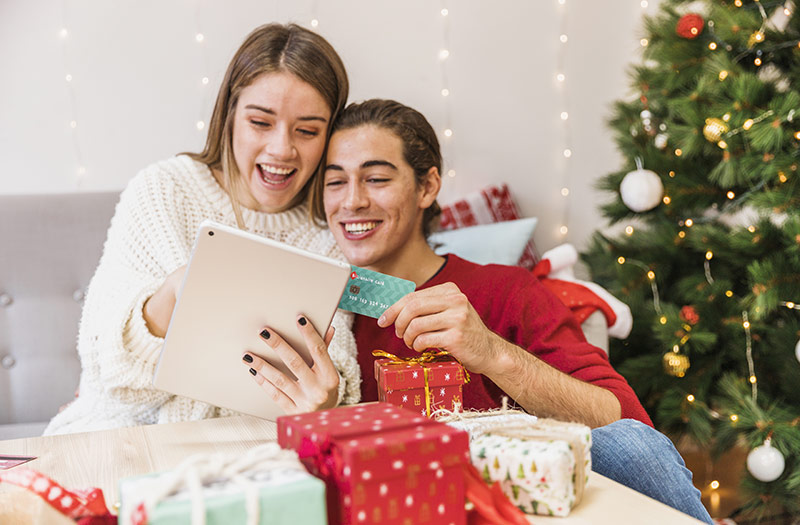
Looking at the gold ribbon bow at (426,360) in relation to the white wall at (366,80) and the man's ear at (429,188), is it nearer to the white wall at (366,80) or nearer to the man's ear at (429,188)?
the man's ear at (429,188)

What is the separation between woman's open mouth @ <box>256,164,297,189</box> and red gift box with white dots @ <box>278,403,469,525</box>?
89 cm

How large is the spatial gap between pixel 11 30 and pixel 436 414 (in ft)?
5.54

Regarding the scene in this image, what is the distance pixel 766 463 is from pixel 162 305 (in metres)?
1.47

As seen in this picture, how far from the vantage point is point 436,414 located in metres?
0.96

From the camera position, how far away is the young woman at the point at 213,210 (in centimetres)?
119

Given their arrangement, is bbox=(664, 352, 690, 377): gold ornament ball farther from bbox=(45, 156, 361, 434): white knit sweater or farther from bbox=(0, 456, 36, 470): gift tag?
bbox=(0, 456, 36, 470): gift tag

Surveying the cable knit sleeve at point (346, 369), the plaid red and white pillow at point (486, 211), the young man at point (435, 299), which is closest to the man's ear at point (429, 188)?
the young man at point (435, 299)

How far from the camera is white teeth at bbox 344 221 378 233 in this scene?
4.68 ft

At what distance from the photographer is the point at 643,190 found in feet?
6.50

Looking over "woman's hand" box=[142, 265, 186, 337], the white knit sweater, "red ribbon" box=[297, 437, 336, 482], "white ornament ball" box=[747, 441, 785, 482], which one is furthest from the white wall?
"red ribbon" box=[297, 437, 336, 482]

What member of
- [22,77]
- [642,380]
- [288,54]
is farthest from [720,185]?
[22,77]

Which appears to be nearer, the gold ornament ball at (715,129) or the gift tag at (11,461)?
the gift tag at (11,461)

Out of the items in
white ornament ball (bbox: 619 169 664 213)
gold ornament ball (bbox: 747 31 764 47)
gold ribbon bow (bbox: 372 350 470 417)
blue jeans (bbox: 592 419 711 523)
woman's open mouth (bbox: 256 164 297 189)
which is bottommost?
blue jeans (bbox: 592 419 711 523)

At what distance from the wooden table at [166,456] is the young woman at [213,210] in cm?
19
